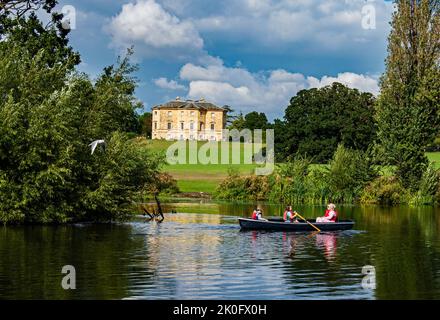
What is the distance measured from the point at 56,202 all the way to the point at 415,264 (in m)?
19.6

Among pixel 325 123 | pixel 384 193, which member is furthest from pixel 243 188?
pixel 325 123

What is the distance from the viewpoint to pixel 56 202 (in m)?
37.4

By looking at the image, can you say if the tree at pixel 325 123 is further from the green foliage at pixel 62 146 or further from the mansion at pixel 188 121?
the green foliage at pixel 62 146

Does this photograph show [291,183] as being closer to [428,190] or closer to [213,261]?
[428,190]

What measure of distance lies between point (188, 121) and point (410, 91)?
354 ft

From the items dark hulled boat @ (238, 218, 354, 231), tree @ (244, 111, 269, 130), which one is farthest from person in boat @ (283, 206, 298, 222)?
tree @ (244, 111, 269, 130)

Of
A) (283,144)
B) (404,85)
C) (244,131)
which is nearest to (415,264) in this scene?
(404,85)

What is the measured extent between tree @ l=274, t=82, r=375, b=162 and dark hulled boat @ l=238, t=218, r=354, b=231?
65.9 m

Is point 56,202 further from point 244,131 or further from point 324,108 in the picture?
point 244,131

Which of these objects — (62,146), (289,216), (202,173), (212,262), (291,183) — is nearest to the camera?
(212,262)

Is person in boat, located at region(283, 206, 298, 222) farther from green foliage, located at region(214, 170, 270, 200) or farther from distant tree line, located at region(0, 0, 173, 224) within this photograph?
green foliage, located at region(214, 170, 270, 200)

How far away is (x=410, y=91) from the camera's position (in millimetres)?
71688

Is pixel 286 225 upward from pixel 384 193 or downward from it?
downward

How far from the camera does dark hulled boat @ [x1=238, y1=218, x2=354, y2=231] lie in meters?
37.3
